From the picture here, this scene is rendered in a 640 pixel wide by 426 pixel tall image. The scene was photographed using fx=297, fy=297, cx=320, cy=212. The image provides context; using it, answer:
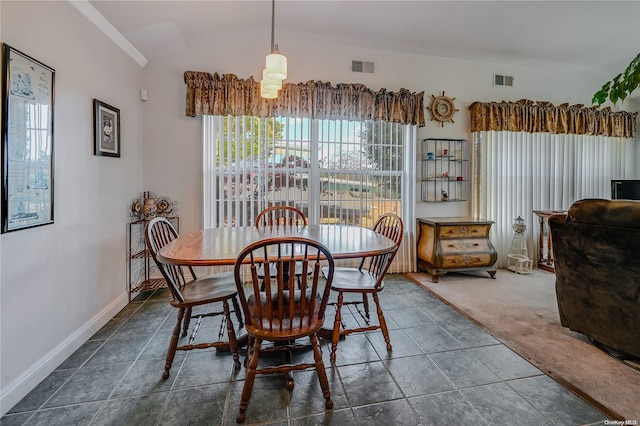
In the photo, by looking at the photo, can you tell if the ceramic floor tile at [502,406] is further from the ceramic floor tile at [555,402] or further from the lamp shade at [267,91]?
the lamp shade at [267,91]

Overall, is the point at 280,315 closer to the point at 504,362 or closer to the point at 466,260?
the point at 504,362

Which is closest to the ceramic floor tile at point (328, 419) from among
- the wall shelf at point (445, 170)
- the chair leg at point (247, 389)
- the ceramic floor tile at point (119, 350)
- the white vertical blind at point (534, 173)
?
the chair leg at point (247, 389)

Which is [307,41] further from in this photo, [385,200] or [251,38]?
[385,200]

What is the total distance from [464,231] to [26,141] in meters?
4.07

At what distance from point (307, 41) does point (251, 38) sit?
2.18ft

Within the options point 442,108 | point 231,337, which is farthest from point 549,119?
point 231,337

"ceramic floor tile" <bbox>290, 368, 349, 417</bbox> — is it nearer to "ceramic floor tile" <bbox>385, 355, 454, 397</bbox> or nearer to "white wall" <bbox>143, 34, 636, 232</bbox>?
"ceramic floor tile" <bbox>385, 355, 454, 397</bbox>

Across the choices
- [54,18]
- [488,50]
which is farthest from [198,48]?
[488,50]

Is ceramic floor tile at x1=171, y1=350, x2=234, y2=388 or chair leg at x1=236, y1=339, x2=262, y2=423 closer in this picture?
chair leg at x1=236, y1=339, x2=262, y2=423

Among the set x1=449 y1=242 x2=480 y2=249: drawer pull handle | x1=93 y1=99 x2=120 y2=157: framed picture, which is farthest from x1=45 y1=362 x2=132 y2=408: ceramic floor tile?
x1=449 y1=242 x2=480 y2=249: drawer pull handle

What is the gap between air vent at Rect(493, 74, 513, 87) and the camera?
4.20 m

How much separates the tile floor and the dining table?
0.38 metres

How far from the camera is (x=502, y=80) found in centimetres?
421

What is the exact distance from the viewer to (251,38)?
351 centimetres
